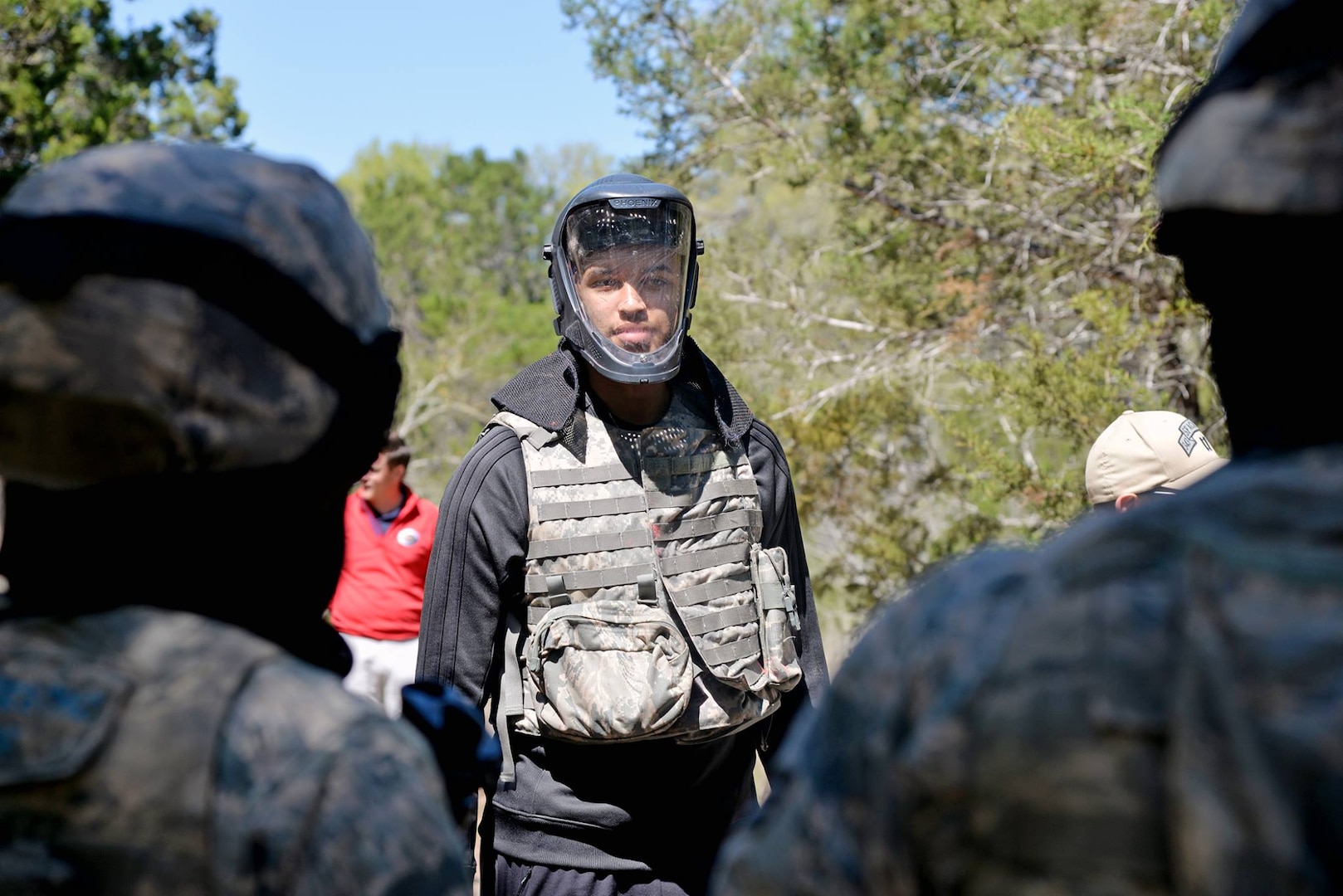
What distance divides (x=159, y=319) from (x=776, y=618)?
6.95ft

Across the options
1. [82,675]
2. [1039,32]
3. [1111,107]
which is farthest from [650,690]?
[1039,32]

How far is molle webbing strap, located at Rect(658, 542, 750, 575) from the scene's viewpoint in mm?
3029

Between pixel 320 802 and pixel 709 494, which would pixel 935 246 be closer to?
pixel 709 494

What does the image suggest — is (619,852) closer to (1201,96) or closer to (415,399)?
(1201,96)

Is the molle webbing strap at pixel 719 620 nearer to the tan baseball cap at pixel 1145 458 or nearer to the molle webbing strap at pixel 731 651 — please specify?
the molle webbing strap at pixel 731 651

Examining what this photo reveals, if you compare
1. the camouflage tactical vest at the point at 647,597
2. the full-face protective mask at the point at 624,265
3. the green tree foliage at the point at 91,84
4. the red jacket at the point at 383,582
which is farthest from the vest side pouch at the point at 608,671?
the green tree foliage at the point at 91,84

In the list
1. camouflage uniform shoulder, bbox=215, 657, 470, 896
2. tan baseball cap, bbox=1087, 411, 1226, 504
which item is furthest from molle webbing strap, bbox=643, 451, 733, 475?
camouflage uniform shoulder, bbox=215, 657, 470, 896

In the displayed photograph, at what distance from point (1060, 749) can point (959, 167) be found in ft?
23.3

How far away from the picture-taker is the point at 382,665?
5.38 m

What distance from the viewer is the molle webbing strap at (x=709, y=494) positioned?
10.1 feet

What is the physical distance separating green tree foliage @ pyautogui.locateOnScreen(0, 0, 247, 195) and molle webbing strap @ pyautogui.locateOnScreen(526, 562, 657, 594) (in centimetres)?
969

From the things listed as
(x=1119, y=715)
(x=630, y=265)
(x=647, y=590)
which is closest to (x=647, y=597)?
(x=647, y=590)

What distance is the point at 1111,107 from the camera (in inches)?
240

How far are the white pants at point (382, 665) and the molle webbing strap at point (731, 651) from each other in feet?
8.72
